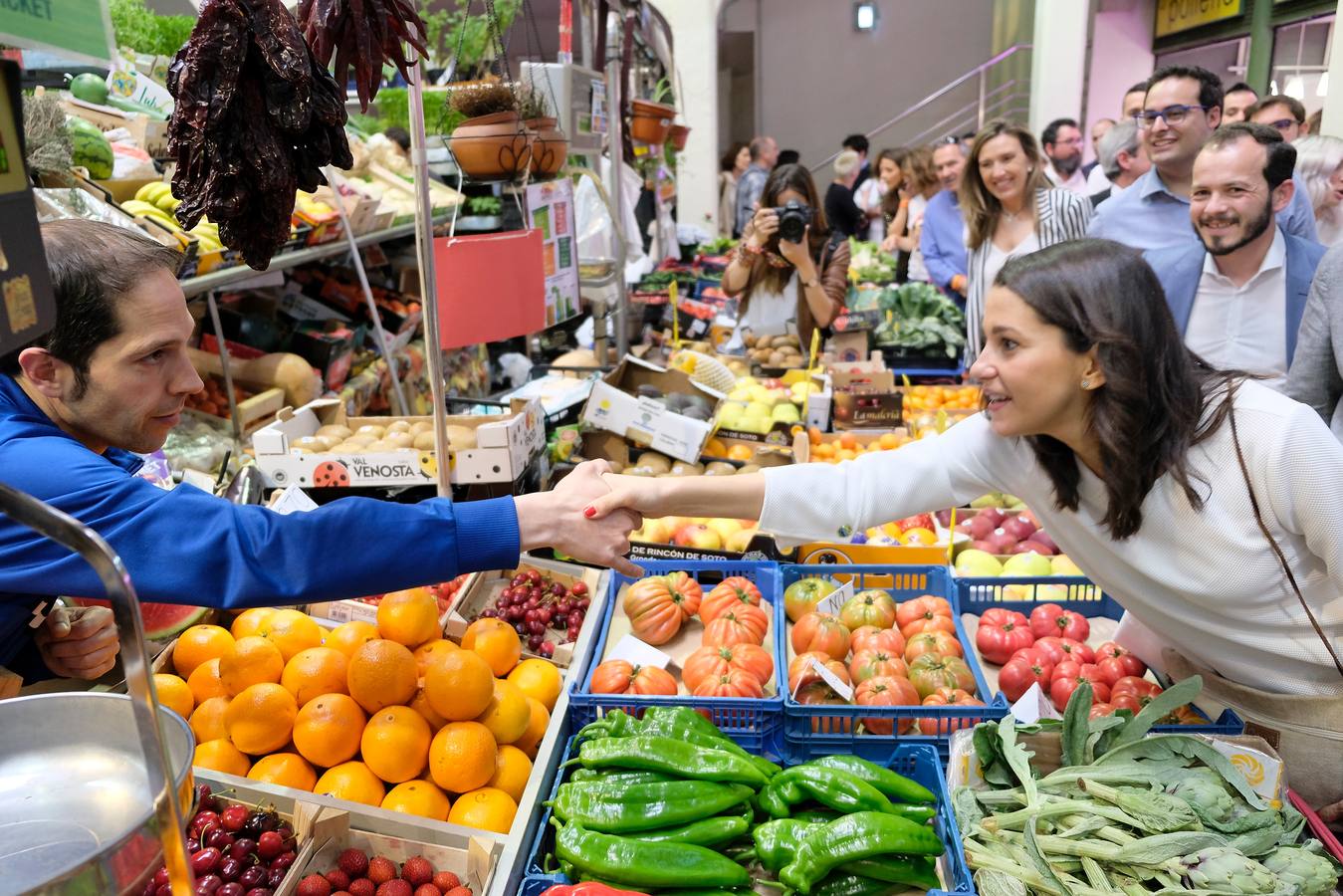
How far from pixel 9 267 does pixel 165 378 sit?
872 millimetres

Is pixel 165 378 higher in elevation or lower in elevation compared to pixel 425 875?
higher

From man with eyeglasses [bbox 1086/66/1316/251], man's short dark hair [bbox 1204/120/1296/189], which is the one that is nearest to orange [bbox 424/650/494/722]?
man's short dark hair [bbox 1204/120/1296/189]

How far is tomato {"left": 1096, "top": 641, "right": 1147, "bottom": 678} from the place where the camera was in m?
2.24

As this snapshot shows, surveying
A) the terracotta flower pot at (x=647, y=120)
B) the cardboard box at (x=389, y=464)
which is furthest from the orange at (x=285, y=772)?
the terracotta flower pot at (x=647, y=120)

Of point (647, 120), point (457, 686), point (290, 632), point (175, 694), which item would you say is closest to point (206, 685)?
point (175, 694)

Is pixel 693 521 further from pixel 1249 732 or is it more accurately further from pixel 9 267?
pixel 9 267

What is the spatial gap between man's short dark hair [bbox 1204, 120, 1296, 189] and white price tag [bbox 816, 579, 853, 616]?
6.41 feet

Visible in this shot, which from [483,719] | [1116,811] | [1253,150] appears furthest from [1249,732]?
[1253,150]

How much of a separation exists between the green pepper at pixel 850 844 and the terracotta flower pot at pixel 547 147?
7.18 feet

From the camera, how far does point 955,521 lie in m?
3.57

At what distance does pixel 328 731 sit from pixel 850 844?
995 mm

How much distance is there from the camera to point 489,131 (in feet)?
9.26

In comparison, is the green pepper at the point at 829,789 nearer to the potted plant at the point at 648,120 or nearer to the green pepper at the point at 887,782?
the green pepper at the point at 887,782

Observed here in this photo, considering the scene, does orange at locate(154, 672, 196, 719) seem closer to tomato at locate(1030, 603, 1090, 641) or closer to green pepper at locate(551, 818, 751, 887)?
green pepper at locate(551, 818, 751, 887)
